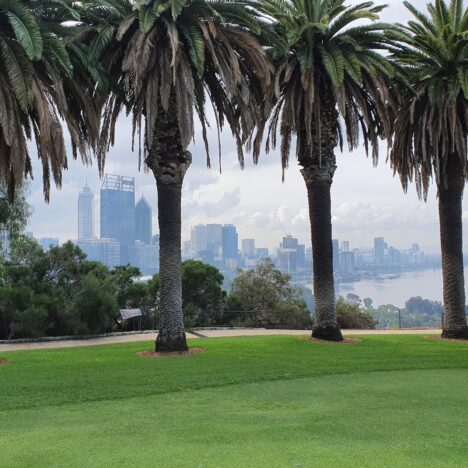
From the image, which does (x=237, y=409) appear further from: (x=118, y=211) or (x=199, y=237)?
(x=118, y=211)

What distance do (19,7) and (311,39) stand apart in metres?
8.99

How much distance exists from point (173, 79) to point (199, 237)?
12164 cm

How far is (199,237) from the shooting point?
136m

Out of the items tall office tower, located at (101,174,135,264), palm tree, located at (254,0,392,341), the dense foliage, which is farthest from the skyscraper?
palm tree, located at (254,0,392,341)

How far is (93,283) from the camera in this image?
74.6 ft

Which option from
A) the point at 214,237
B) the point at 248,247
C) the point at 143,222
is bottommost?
the point at 248,247

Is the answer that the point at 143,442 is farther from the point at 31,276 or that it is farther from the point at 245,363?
the point at 31,276

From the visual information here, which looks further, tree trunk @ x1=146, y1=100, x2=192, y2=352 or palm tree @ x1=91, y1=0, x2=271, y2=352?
tree trunk @ x1=146, y1=100, x2=192, y2=352

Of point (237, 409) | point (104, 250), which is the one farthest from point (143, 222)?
point (237, 409)

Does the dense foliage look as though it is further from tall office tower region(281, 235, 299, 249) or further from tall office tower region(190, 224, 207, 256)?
tall office tower region(190, 224, 207, 256)

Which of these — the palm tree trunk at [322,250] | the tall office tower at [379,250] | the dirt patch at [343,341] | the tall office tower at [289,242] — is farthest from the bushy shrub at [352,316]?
the tall office tower at [379,250]

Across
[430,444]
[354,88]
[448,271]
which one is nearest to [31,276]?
[354,88]

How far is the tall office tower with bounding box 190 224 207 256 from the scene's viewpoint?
13451 cm

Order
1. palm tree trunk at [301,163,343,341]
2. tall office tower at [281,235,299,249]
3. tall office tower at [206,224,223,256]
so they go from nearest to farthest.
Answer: palm tree trunk at [301,163,343,341] → tall office tower at [281,235,299,249] → tall office tower at [206,224,223,256]
